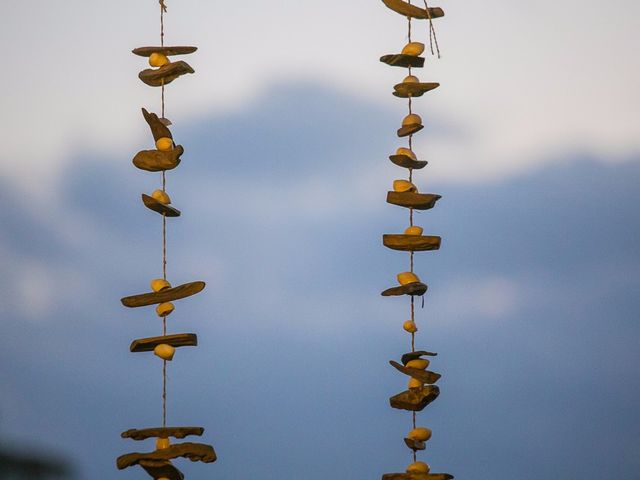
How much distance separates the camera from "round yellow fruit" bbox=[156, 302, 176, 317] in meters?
2.30

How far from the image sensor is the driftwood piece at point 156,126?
2.35 m

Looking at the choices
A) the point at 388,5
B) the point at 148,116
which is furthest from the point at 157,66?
the point at 388,5

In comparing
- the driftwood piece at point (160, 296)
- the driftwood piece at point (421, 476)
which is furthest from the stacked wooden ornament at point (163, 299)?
the driftwood piece at point (421, 476)

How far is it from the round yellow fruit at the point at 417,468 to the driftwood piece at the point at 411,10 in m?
1.06

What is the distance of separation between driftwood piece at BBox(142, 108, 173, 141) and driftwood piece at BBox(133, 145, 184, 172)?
0.14 ft

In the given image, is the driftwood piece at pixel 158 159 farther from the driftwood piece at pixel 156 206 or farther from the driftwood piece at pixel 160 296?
the driftwood piece at pixel 160 296

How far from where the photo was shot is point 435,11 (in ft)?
8.09

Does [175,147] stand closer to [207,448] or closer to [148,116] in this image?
[148,116]

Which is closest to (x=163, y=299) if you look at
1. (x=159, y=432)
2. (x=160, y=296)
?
(x=160, y=296)

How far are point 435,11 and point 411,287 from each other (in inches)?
26.4

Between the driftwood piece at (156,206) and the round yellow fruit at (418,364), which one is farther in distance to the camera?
the round yellow fruit at (418,364)

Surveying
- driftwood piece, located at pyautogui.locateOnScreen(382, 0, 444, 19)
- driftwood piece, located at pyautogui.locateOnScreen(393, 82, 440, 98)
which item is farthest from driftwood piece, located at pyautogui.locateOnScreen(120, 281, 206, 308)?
driftwood piece, located at pyautogui.locateOnScreen(382, 0, 444, 19)

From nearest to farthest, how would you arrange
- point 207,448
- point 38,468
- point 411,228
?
point 207,448, point 411,228, point 38,468

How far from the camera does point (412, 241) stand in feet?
7.88
